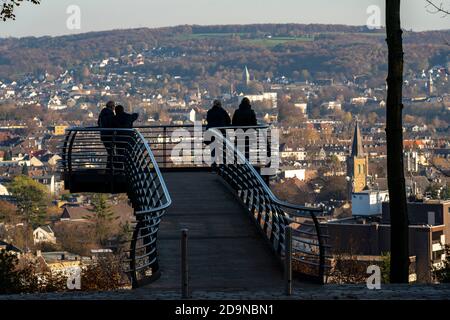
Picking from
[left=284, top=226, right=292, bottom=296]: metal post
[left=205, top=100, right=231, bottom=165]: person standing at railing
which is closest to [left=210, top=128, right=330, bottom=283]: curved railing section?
[left=284, top=226, right=292, bottom=296]: metal post

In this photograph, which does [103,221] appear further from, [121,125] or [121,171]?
[121,171]

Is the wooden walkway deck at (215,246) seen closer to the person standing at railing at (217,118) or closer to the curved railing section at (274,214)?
the curved railing section at (274,214)

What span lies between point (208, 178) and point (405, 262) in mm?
6125

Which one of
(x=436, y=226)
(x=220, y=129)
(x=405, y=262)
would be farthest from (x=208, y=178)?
(x=436, y=226)

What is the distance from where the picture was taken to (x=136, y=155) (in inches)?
779

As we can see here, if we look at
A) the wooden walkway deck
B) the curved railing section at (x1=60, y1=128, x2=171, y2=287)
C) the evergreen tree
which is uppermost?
the curved railing section at (x1=60, y1=128, x2=171, y2=287)

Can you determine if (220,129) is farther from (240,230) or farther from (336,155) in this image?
(336,155)

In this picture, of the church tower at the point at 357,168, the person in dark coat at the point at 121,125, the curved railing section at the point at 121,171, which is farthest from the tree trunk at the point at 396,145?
the church tower at the point at 357,168

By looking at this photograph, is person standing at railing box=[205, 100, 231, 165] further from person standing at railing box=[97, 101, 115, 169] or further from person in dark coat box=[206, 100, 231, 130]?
person standing at railing box=[97, 101, 115, 169]

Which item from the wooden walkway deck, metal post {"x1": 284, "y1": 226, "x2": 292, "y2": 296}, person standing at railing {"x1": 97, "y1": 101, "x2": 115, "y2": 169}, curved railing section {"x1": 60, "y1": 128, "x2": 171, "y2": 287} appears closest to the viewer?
metal post {"x1": 284, "y1": 226, "x2": 292, "y2": 296}

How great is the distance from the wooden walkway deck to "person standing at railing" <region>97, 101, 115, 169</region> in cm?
127

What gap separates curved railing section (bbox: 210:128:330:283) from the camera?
14141mm

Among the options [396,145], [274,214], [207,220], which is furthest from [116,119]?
[396,145]
